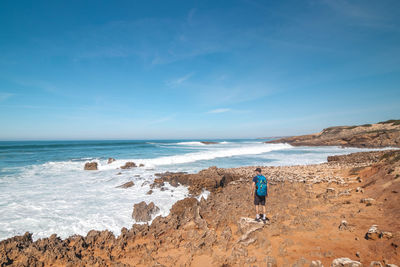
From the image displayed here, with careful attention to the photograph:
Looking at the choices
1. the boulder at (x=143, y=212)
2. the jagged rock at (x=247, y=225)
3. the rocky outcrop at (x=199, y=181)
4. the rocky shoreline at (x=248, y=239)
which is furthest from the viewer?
the rocky outcrop at (x=199, y=181)

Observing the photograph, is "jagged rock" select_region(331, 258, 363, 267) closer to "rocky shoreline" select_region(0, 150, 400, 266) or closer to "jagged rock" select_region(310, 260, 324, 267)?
"rocky shoreline" select_region(0, 150, 400, 266)

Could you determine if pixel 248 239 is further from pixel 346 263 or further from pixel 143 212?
pixel 143 212

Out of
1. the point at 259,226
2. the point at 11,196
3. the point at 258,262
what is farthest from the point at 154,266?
the point at 11,196

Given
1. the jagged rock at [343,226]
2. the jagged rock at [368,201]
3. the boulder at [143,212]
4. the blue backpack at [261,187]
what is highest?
the blue backpack at [261,187]

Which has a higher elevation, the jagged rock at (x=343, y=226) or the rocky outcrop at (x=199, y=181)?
the jagged rock at (x=343, y=226)

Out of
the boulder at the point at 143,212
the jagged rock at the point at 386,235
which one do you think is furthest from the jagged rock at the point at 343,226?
the boulder at the point at 143,212

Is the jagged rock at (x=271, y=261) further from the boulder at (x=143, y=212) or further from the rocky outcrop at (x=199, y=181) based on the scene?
the rocky outcrop at (x=199, y=181)

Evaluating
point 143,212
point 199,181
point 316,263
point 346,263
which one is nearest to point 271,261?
point 316,263

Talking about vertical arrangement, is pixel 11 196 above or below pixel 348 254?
below

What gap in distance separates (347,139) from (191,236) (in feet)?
170

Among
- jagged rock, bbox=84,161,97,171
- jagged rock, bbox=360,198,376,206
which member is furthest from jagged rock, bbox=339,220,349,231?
jagged rock, bbox=84,161,97,171

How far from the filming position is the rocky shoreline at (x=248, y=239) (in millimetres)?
4066

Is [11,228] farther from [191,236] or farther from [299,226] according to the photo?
[299,226]

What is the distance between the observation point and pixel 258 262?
4094mm
